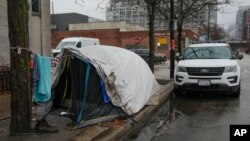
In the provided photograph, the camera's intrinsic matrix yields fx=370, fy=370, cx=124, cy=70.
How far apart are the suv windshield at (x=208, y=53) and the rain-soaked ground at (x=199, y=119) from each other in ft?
4.57

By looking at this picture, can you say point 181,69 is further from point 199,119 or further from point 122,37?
point 122,37

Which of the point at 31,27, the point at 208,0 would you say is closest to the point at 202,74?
the point at 31,27

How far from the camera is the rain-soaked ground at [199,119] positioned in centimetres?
721

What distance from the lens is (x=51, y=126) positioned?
6.98 meters

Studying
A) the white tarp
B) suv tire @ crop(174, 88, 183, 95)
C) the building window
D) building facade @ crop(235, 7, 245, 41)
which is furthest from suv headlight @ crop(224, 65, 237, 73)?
building facade @ crop(235, 7, 245, 41)

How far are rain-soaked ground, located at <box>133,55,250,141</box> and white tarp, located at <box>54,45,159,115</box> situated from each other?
0.65 meters

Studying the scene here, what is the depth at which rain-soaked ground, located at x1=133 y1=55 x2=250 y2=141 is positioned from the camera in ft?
23.7

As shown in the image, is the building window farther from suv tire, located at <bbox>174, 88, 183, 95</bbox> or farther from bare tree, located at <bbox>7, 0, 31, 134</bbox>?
bare tree, located at <bbox>7, 0, 31, 134</bbox>

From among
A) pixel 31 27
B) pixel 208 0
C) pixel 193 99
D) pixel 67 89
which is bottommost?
pixel 193 99

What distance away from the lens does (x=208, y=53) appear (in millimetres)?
13148

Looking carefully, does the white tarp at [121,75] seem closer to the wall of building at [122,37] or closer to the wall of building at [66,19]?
the wall of building at [122,37]

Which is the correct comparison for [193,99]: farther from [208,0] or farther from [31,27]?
[208,0]

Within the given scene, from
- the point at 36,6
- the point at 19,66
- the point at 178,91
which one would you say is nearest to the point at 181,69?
the point at 178,91

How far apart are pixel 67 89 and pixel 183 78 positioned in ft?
14.8
